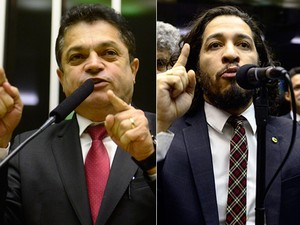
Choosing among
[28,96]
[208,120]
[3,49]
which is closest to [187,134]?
[208,120]

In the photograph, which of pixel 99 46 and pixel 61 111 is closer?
pixel 61 111

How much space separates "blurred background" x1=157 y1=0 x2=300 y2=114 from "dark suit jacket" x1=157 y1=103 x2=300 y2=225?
Answer: 6.6 inches

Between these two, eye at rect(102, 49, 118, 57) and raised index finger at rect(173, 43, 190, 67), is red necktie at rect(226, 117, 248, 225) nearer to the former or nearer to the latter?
raised index finger at rect(173, 43, 190, 67)

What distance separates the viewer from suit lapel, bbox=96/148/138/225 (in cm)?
137

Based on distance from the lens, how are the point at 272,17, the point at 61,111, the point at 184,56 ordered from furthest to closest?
the point at 272,17, the point at 184,56, the point at 61,111

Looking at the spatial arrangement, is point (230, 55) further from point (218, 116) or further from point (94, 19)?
point (94, 19)

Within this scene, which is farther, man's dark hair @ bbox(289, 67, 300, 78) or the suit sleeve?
man's dark hair @ bbox(289, 67, 300, 78)

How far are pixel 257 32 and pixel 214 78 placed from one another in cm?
22

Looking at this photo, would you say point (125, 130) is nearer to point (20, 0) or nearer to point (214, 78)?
point (214, 78)

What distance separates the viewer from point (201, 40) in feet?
4.96

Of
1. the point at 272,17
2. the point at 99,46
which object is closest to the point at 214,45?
the point at 272,17

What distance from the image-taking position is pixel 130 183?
140cm

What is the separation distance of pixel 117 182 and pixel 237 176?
372mm

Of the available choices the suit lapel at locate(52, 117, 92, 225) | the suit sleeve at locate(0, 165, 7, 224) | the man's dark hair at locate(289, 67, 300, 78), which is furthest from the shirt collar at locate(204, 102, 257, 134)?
the suit sleeve at locate(0, 165, 7, 224)
